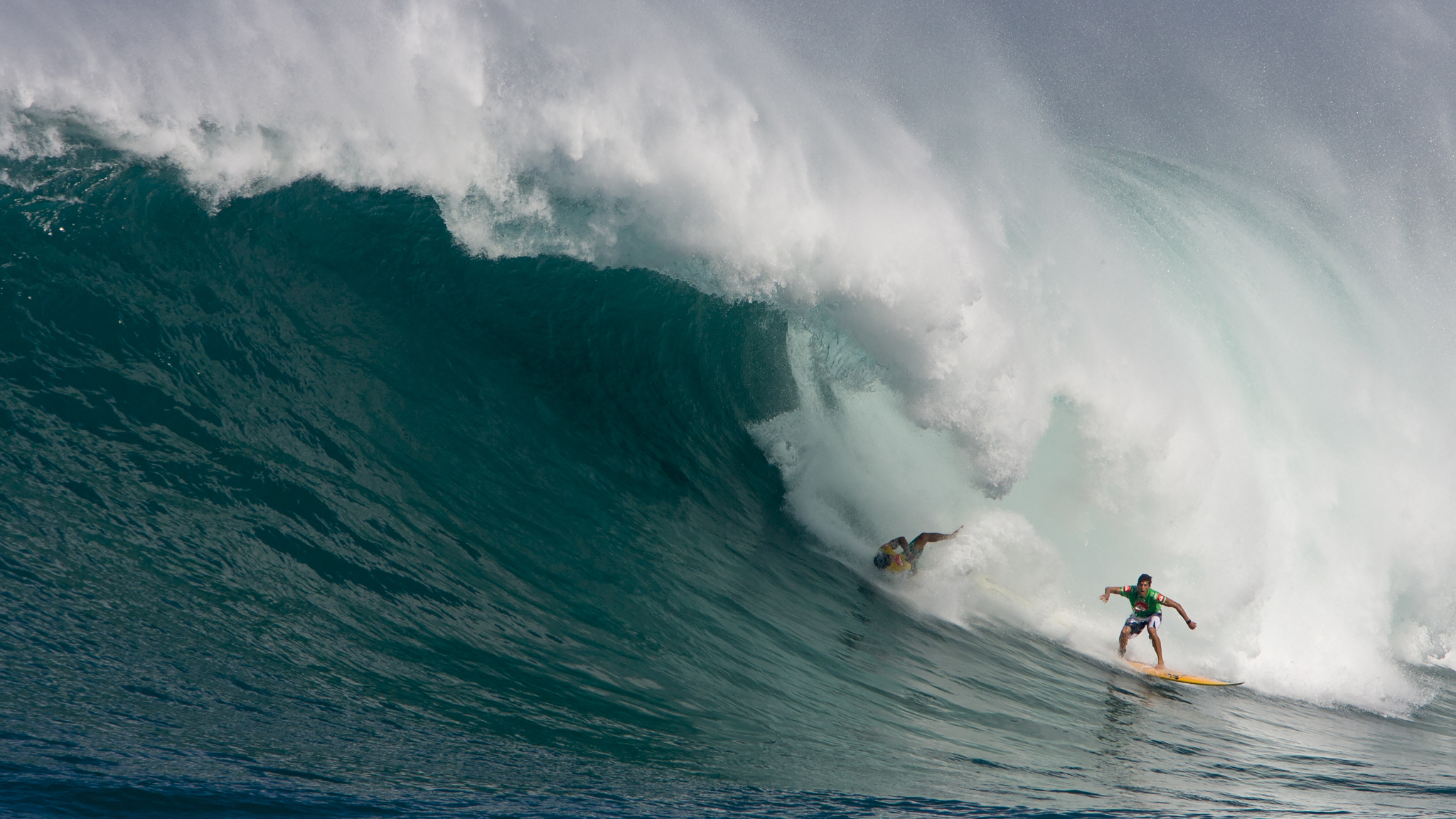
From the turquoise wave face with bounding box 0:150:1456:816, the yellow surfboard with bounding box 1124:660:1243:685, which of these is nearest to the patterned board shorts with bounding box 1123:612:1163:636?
the yellow surfboard with bounding box 1124:660:1243:685

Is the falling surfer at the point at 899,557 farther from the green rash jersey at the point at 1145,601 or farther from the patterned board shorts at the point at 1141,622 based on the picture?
the patterned board shorts at the point at 1141,622

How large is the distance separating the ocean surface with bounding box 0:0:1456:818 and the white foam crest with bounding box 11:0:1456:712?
54 millimetres

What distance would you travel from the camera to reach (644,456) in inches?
356

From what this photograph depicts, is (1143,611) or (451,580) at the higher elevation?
(1143,611)

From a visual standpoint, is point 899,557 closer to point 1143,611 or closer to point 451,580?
point 1143,611

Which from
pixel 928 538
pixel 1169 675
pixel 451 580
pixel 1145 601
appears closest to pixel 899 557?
pixel 928 538

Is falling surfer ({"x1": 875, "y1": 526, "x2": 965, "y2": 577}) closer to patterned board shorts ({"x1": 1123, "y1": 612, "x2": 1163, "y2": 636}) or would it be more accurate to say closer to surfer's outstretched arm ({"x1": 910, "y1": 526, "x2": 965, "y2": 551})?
surfer's outstretched arm ({"x1": 910, "y1": 526, "x2": 965, "y2": 551})

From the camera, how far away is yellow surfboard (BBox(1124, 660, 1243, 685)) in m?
9.41

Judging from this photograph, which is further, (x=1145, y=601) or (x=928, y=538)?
(x=1145, y=601)

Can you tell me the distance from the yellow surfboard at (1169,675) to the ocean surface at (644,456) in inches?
12.6

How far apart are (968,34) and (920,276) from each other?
5.79m

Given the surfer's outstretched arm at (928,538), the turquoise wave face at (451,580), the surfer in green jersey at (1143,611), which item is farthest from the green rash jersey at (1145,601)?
the surfer's outstretched arm at (928,538)

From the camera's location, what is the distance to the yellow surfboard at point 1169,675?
941 centimetres

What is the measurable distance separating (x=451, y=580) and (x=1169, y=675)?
7.43m
